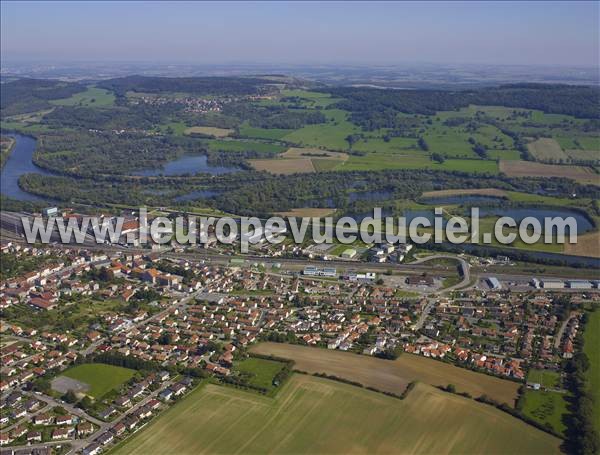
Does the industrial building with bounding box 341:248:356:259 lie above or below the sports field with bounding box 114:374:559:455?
above

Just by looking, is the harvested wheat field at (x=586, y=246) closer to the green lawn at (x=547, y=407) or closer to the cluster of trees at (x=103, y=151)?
the green lawn at (x=547, y=407)

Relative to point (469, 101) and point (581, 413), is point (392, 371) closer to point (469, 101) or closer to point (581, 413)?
point (581, 413)

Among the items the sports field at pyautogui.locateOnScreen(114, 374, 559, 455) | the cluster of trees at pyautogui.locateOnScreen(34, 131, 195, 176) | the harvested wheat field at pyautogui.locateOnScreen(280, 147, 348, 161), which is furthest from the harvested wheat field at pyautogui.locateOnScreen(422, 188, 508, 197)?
the sports field at pyautogui.locateOnScreen(114, 374, 559, 455)

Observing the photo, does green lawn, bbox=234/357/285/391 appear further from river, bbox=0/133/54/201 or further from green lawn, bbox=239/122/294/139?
green lawn, bbox=239/122/294/139

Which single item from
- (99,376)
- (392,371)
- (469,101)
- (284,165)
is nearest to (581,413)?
(392,371)

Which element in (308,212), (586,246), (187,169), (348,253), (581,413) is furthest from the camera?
(187,169)

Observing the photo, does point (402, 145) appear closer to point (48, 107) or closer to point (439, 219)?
point (439, 219)
